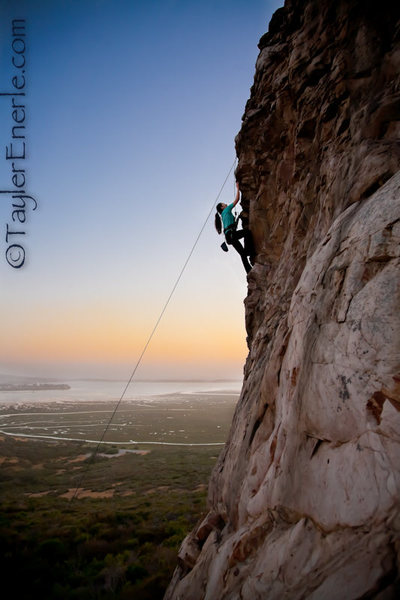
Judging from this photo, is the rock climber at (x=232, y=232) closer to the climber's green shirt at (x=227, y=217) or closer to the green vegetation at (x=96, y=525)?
the climber's green shirt at (x=227, y=217)

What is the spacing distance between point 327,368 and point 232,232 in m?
7.51

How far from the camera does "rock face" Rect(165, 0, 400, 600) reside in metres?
3.14

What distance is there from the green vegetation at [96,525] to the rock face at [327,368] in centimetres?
789

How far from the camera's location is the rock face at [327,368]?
3137 mm

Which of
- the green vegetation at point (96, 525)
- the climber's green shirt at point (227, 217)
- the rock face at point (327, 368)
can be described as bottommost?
the green vegetation at point (96, 525)

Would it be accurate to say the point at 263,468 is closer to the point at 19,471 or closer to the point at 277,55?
the point at 277,55

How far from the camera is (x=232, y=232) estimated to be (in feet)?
35.5

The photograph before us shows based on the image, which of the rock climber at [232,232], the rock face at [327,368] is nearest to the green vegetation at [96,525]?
the rock face at [327,368]

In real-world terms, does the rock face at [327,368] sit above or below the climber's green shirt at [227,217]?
below

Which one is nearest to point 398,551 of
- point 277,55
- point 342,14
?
point 342,14

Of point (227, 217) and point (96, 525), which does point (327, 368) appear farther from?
point (96, 525)

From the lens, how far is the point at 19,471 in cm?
3672

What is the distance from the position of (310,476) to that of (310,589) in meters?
1.05

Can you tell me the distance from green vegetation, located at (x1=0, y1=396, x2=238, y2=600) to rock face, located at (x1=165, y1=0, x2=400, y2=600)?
789 centimetres
